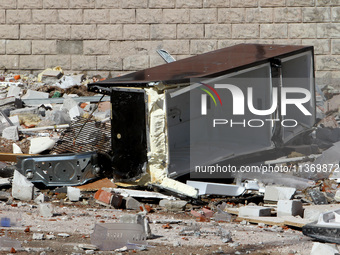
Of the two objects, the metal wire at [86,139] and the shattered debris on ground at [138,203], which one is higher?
the metal wire at [86,139]

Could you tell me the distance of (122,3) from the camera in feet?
47.7

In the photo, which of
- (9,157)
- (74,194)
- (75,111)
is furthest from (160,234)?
(75,111)

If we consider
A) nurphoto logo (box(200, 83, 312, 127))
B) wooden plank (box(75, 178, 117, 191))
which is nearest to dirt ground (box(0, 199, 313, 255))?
wooden plank (box(75, 178, 117, 191))

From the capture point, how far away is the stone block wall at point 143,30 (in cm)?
1427

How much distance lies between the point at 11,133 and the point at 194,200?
444cm

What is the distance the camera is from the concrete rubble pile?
6258mm

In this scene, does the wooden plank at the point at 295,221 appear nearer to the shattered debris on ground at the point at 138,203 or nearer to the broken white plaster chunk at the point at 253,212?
the shattered debris on ground at the point at 138,203

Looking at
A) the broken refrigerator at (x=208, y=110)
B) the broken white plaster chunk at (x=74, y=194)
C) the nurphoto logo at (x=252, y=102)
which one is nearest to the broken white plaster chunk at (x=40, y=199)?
the broken white plaster chunk at (x=74, y=194)

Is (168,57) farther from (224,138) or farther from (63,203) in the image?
(63,203)

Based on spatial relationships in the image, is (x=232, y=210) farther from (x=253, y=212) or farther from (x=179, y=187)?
(x=179, y=187)

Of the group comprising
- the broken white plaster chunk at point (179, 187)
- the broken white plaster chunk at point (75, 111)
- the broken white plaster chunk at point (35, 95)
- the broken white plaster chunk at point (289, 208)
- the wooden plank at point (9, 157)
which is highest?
the broken white plaster chunk at point (35, 95)

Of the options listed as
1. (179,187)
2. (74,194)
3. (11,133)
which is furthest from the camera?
(11,133)

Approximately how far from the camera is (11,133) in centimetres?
1114

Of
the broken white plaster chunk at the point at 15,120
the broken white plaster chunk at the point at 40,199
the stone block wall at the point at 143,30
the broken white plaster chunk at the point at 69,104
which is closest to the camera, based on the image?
the broken white plaster chunk at the point at 40,199
